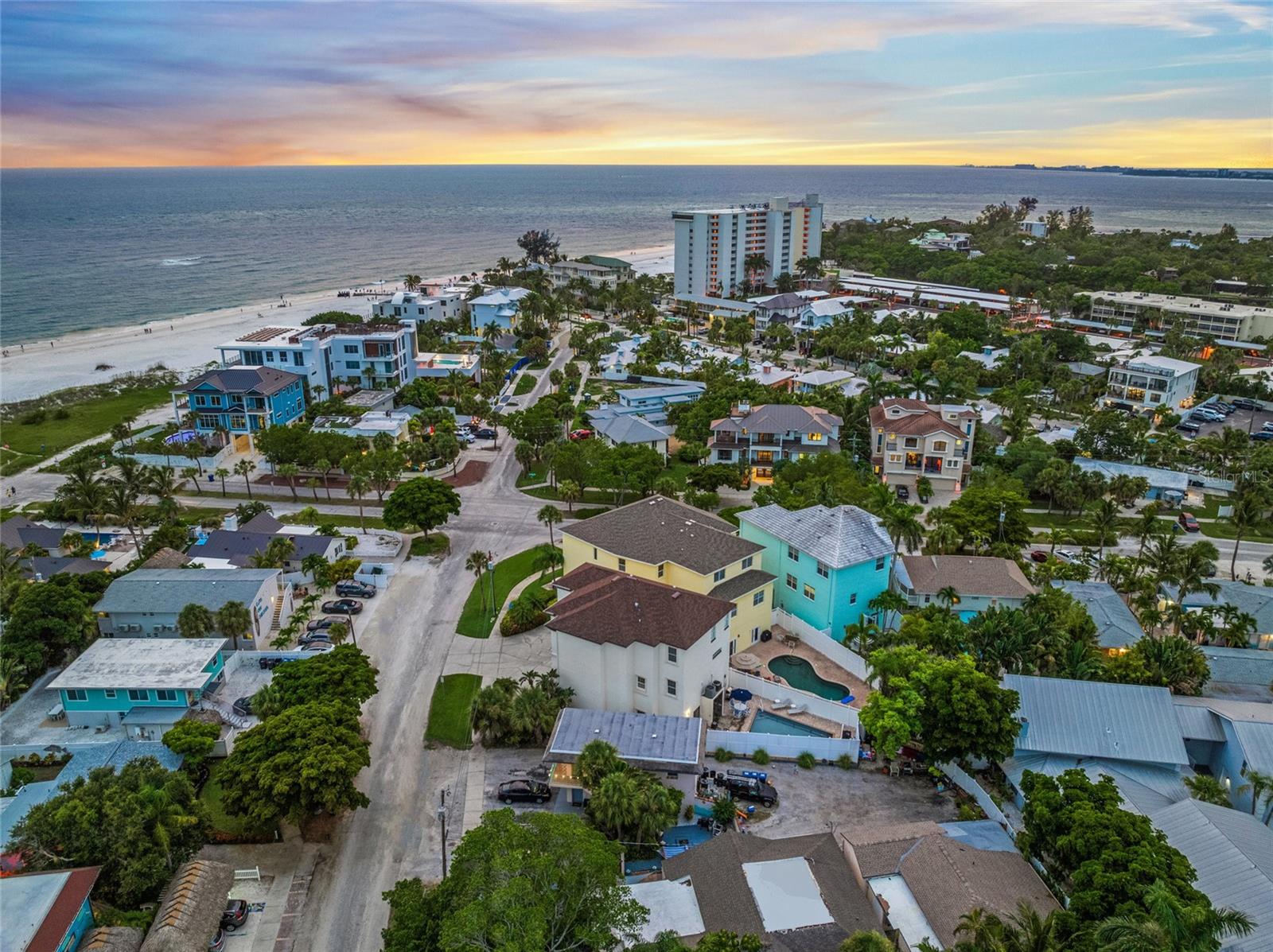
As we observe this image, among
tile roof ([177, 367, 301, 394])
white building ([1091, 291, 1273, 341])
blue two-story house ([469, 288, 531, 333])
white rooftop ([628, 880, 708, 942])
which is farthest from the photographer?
blue two-story house ([469, 288, 531, 333])

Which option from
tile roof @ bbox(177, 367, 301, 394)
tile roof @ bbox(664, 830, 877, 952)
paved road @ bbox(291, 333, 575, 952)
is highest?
tile roof @ bbox(177, 367, 301, 394)

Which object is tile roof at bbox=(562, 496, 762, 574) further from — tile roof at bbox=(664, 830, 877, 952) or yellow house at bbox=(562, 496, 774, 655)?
tile roof at bbox=(664, 830, 877, 952)

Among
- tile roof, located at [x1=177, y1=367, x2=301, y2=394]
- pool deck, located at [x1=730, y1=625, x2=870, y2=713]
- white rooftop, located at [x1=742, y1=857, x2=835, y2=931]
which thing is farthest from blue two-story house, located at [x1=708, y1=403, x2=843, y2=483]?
white rooftop, located at [x1=742, y1=857, x2=835, y2=931]

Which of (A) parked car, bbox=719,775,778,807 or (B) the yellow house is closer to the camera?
(A) parked car, bbox=719,775,778,807

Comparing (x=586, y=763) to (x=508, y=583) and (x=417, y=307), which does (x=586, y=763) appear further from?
(x=417, y=307)

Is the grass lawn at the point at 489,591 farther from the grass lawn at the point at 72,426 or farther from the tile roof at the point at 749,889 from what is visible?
the grass lawn at the point at 72,426

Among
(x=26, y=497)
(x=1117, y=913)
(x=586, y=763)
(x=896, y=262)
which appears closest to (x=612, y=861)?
(x=586, y=763)

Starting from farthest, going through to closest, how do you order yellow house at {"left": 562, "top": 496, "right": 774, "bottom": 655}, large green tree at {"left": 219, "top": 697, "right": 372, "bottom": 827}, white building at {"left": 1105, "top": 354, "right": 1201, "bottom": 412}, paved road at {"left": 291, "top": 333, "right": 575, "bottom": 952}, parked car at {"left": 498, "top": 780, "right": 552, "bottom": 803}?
white building at {"left": 1105, "top": 354, "right": 1201, "bottom": 412}, yellow house at {"left": 562, "top": 496, "right": 774, "bottom": 655}, parked car at {"left": 498, "top": 780, "right": 552, "bottom": 803}, large green tree at {"left": 219, "top": 697, "right": 372, "bottom": 827}, paved road at {"left": 291, "top": 333, "right": 575, "bottom": 952}
